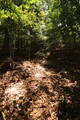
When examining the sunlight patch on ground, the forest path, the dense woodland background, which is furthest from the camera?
the sunlight patch on ground

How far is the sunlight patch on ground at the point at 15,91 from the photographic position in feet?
20.3

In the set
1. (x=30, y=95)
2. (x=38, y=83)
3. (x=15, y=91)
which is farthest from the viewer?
(x=38, y=83)

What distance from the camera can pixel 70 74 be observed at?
28.2 ft

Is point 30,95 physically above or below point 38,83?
below

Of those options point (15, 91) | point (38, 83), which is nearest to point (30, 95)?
point (15, 91)

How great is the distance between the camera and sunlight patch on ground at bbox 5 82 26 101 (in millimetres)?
6185

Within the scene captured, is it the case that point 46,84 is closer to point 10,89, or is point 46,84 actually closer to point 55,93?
point 55,93

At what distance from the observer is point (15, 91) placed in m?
6.65

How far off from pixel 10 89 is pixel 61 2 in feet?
18.2

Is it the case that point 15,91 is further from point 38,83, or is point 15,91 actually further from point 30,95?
point 38,83

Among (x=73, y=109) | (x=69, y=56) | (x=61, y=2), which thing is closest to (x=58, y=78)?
(x=73, y=109)

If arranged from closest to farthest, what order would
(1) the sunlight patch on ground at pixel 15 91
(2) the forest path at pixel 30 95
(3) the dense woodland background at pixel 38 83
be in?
(3) the dense woodland background at pixel 38 83, (2) the forest path at pixel 30 95, (1) the sunlight patch on ground at pixel 15 91

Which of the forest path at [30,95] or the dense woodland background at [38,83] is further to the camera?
the forest path at [30,95]

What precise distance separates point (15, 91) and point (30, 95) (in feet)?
2.92
